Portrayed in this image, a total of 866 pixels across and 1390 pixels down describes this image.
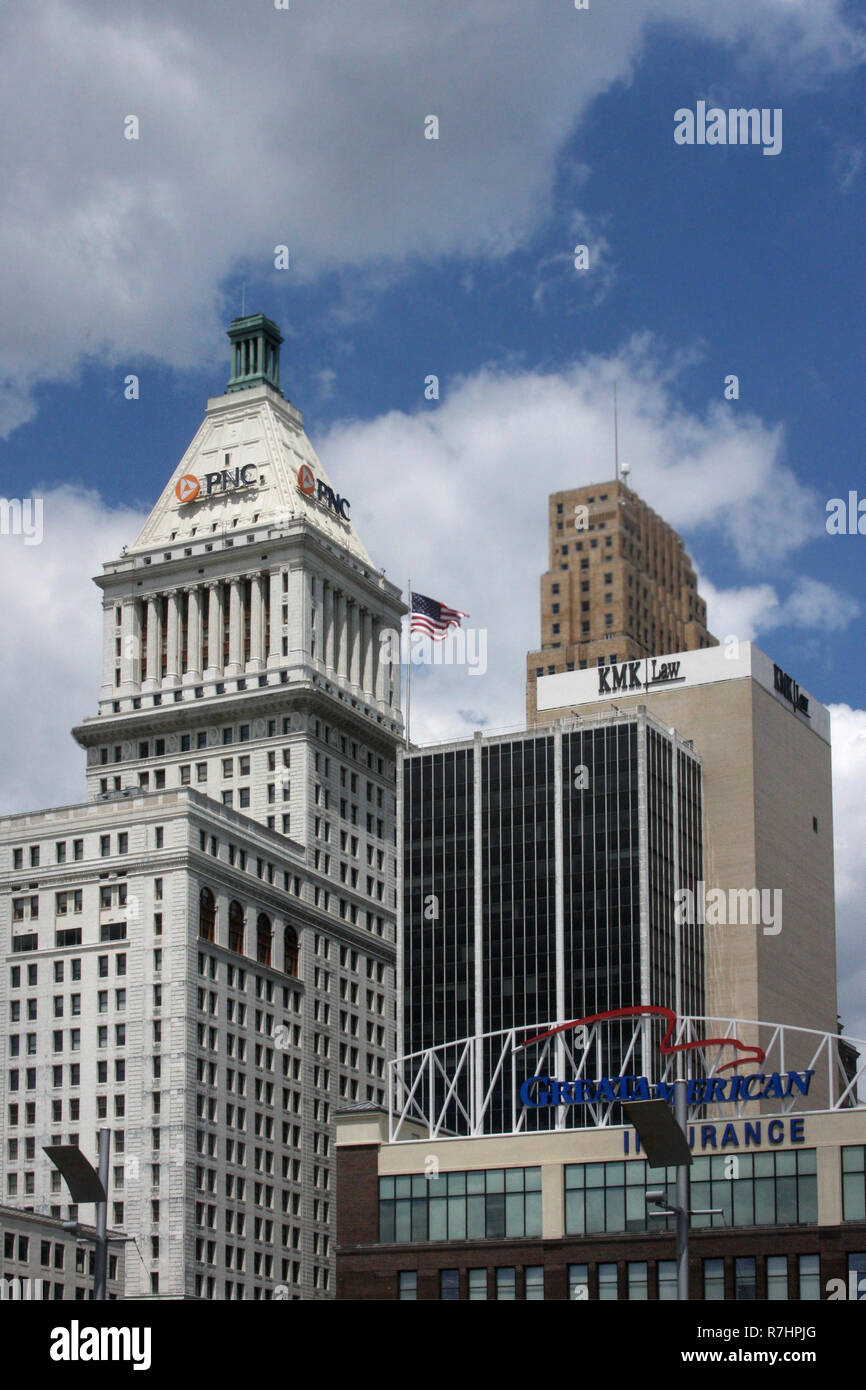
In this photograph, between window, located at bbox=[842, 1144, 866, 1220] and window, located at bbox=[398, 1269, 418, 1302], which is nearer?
window, located at bbox=[842, 1144, 866, 1220]

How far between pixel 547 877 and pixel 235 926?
27.7m

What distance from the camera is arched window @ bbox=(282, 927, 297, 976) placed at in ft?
601

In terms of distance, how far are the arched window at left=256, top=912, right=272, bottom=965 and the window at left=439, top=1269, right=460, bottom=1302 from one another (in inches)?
2421

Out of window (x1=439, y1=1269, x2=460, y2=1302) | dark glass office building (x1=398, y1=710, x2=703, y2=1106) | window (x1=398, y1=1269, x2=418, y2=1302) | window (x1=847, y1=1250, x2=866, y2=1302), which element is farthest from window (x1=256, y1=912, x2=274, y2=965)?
window (x1=847, y1=1250, x2=866, y2=1302)

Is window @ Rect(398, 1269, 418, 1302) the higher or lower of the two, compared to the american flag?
lower

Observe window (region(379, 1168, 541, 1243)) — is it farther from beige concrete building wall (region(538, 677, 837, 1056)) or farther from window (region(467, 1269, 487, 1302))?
beige concrete building wall (region(538, 677, 837, 1056))

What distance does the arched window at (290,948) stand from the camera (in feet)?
601

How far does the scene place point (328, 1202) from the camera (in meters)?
180

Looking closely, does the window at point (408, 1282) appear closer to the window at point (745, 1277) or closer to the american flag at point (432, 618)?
the window at point (745, 1277)

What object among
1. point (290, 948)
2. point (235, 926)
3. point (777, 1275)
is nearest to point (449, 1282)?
point (777, 1275)

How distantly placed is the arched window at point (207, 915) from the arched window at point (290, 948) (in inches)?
453

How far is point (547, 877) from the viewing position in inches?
7170
